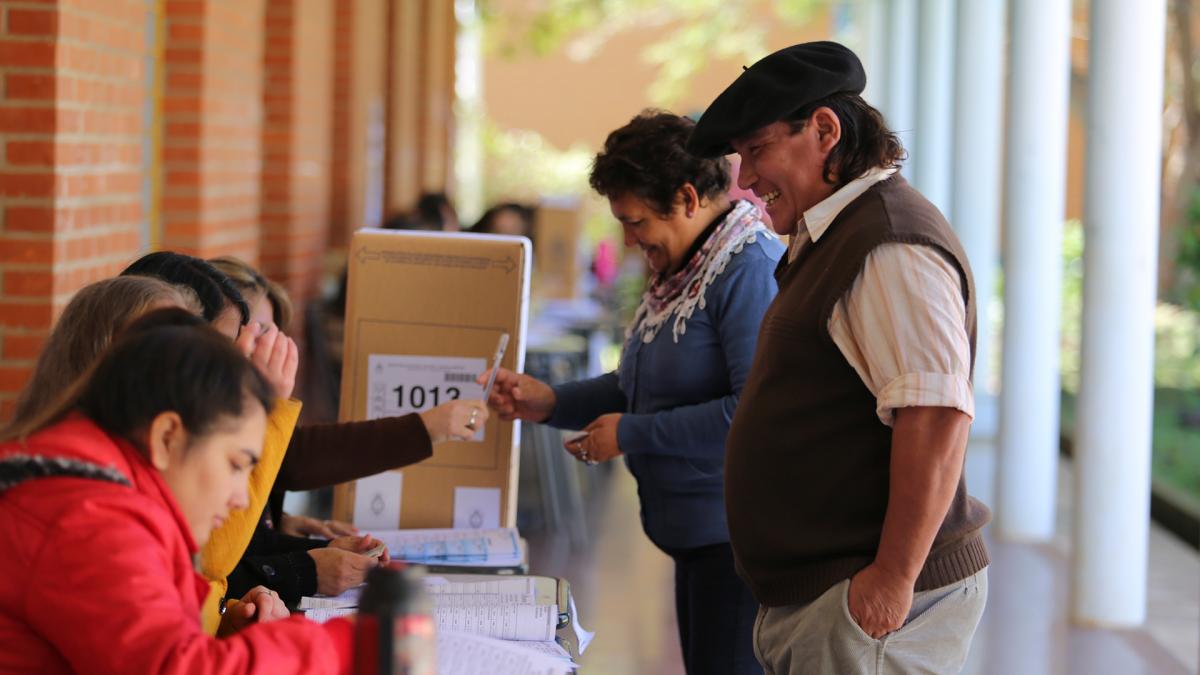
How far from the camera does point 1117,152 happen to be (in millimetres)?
4980

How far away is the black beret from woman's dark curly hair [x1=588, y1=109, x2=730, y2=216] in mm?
557

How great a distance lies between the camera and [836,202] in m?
2.21

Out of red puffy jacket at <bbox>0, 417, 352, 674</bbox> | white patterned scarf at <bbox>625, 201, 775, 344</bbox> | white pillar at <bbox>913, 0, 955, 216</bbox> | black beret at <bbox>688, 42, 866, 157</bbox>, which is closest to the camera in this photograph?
red puffy jacket at <bbox>0, 417, 352, 674</bbox>

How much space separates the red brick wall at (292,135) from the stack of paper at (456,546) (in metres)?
3.38

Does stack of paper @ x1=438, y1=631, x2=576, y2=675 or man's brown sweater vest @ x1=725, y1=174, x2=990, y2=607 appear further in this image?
man's brown sweater vest @ x1=725, y1=174, x2=990, y2=607

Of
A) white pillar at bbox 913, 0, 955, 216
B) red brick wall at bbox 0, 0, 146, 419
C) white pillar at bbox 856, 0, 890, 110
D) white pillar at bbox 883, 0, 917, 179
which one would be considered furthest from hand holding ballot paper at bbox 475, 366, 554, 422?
white pillar at bbox 856, 0, 890, 110

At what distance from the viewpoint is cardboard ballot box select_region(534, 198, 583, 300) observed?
27.5 feet

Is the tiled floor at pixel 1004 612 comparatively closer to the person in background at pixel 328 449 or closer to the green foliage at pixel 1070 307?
the person in background at pixel 328 449

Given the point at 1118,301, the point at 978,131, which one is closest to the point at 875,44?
the point at 978,131

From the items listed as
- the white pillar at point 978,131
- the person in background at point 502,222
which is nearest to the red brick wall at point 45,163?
the person in background at point 502,222

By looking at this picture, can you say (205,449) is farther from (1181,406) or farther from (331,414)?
(1181,406)

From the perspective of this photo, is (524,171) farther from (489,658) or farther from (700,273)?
(489,658)

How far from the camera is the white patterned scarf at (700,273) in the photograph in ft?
9.23

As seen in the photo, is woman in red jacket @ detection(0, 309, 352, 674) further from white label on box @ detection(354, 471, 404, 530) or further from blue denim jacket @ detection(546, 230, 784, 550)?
white label on box @ detection(354, 471, 404, 530)
